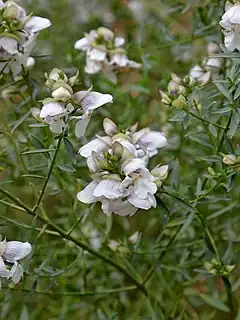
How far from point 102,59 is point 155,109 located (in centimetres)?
33

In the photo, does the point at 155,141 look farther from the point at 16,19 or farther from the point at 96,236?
the point at 96,236

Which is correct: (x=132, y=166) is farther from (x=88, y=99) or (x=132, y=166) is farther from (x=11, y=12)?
(x=11, y=12)

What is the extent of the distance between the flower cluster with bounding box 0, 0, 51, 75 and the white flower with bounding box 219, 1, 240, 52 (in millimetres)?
239

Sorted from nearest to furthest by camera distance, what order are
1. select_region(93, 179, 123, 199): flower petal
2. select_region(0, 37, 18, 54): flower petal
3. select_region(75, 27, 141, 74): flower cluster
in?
select_region(93, 179, 123, 199): flower petal
select_region(0, 37, 18, 54): flower petal
select_region(75, 27, 141, 74): flower cluster

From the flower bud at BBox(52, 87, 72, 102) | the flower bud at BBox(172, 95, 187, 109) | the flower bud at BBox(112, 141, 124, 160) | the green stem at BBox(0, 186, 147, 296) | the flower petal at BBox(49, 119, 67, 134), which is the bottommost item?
the green stem at BBox(0, 186, 147, 296)

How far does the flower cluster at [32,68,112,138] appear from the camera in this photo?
2.32 ft

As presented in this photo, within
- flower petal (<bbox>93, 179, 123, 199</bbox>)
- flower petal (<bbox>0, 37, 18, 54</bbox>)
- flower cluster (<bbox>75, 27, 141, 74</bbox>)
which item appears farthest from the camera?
flower cluster (<bbox>75, 27, 141, 74</bbox>)

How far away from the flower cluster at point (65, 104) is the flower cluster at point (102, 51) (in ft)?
0.84

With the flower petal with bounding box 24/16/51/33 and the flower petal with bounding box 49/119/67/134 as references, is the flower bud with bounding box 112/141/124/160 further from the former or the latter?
the flower petal with bounding box 24/16/51/33

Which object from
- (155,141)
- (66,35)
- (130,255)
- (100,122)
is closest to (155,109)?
(100,122)

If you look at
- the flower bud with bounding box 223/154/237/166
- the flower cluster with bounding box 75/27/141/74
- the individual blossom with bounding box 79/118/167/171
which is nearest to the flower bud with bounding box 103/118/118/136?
the individual blossom with bounding box 79/118/167/171

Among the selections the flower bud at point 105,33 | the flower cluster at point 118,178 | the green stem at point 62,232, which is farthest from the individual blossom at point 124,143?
the flower bud at point 105,33

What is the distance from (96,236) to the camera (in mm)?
1131

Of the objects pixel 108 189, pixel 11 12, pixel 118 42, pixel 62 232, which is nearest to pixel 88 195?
pixel 108 189
